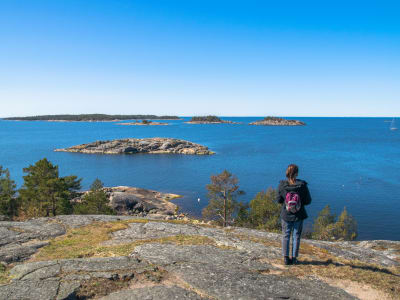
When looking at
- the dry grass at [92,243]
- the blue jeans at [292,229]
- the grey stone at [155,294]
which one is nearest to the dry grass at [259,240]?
the dry grass at [92,243]

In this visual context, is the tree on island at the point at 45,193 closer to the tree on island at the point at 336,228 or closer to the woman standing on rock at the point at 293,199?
the woman standing on rock at the point at 293,199

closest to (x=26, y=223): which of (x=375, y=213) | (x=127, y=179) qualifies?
(x=375, y=213)

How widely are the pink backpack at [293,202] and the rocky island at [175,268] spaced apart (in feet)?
7.23

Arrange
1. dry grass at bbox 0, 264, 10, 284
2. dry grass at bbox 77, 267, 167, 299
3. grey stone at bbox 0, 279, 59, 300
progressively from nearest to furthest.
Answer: grey stone at bbox 0, 279, 59, 300 → dry grass at bbox 77, 267, 167, 299 → dry grass at bbox 0, 264, 10, 284

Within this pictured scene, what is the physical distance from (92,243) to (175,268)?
4.96 metres

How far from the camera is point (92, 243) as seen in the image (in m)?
11.9

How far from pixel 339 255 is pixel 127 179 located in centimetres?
7638

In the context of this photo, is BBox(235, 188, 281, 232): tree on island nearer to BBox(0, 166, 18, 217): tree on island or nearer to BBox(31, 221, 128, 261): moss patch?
BBox(31, 221, 128, 261): moss patch

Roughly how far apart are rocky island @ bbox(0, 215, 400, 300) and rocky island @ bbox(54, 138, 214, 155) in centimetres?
11738

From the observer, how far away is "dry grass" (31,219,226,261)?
10344 millimetres

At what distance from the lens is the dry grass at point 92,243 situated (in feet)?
33.9

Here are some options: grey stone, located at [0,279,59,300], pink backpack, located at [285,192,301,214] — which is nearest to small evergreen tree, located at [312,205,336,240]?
pink backpack, located at [285,192,301,214]

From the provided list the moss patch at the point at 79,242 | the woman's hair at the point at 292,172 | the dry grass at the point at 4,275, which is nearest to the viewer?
the dry grass at the point at 4,275

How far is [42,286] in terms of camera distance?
7.48 metres
